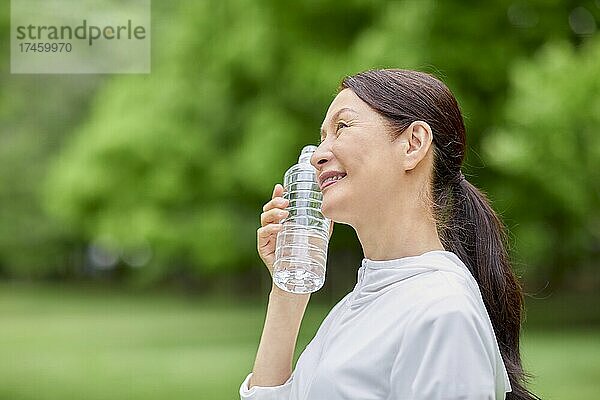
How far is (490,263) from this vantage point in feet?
2.84

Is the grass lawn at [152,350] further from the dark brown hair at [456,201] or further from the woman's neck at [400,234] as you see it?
the woman's neck at [400,234]

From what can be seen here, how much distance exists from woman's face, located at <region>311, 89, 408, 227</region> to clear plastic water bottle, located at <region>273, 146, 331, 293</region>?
0.12 meters

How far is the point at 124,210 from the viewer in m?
8.02

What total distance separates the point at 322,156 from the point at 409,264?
0.12 metres

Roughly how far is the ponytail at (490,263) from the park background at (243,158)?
3341 millimetres

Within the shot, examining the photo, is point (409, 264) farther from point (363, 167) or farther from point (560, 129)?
point (560, 129)

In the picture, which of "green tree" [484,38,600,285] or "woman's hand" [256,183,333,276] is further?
"green tree" [484,38,600,285]

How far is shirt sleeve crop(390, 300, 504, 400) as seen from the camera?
0.65m

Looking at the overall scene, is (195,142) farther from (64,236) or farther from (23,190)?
(64,236)

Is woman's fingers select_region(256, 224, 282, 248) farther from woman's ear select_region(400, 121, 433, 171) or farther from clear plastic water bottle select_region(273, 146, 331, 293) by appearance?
woman's ear select_region(400, 121, 433, 171)

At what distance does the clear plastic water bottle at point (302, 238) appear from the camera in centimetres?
93
